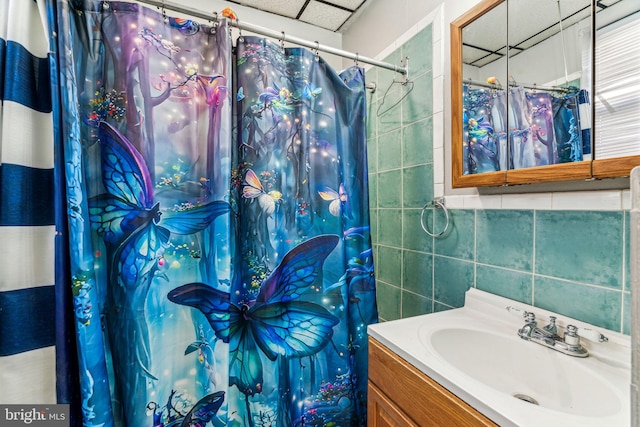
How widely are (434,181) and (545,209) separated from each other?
0.48 meters

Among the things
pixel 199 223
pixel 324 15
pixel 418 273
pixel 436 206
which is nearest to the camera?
pixel 199 223

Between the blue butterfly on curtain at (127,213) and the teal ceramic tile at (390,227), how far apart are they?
3.68ft

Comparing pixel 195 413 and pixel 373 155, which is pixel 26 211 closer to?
pixel 195 413

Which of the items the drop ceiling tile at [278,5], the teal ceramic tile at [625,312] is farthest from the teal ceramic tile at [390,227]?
the drop ceiling tile at [278,5]

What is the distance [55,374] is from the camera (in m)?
0.94

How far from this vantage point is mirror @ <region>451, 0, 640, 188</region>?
0.77 metres

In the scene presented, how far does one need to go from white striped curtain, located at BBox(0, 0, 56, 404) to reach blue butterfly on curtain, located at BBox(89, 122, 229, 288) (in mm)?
142

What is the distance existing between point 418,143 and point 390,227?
0.48 m

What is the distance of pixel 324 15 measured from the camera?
1931mm

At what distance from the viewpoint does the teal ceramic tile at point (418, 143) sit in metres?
1.37

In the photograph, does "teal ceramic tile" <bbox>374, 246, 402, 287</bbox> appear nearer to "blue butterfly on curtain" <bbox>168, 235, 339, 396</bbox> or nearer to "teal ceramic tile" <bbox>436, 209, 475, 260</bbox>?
"teal ceramic tile" <bbox>436, 209, 475, 260</bbox>

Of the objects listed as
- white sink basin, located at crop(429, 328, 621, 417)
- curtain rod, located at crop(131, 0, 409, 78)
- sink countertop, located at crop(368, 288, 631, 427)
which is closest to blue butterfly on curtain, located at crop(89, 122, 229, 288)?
curtain rod, located at crop(131, 0, 409, 78)

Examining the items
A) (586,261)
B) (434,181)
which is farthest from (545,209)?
(434,181)

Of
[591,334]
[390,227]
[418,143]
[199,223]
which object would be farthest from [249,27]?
[591,334]
